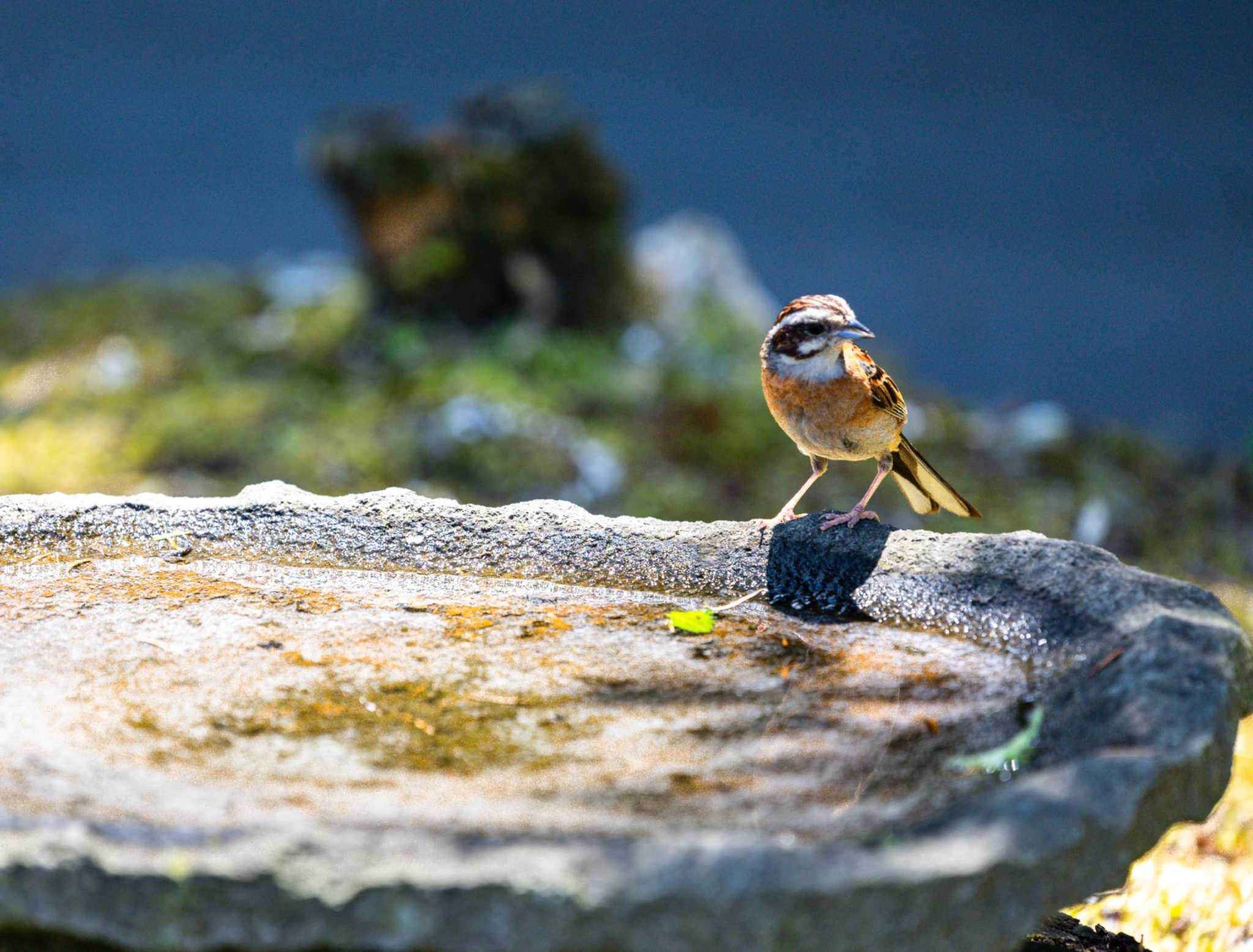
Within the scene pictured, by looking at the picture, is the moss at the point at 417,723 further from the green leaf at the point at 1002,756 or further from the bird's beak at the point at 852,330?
the bird's beak at the point at 852,330

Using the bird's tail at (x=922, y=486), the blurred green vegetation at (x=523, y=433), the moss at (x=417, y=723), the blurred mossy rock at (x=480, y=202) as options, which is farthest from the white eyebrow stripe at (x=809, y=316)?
the blurred mossy rock at (x=480, y=202)

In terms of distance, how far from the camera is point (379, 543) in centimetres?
361

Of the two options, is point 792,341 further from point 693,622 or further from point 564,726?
point 564,726

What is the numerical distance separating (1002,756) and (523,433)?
16.0 ft

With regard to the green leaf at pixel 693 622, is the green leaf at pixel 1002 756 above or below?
below

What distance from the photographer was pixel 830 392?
3.78 m

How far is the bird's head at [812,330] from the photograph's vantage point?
3615 millimetres

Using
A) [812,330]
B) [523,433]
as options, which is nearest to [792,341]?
[812,330]

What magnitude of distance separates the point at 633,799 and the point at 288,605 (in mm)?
1289

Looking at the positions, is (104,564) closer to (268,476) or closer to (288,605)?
(288,605)

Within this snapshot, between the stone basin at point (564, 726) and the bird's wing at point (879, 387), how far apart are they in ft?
1.70

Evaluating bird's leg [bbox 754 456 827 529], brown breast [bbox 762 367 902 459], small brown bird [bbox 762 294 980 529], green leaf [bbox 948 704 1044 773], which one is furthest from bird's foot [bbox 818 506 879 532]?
green leaf [bbox 948 704 1044 773]

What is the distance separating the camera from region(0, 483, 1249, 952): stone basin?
186cm

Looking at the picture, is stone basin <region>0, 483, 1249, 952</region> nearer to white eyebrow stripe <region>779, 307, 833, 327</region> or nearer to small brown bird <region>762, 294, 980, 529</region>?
small brown bird <region>762, 294, 980, 529</region>
